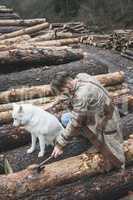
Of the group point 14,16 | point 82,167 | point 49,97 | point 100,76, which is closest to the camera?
point 82,167

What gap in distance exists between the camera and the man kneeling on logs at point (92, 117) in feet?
20.5

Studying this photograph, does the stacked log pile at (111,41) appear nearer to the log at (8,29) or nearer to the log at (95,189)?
the log at (8,29)

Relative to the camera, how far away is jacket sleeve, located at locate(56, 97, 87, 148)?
6.27m

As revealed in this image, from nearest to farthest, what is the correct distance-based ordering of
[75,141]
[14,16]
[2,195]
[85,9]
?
1. [2,195]
2. [75,141]
3. [14,16]
4. [85,9]

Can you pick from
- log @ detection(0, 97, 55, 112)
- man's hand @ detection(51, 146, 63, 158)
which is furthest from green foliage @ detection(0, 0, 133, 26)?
man's hand @ detection(51, 146, 63, 158)

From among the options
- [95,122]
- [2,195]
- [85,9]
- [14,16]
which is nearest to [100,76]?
[95,122]

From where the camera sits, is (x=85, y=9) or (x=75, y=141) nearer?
(x=75, y=141)

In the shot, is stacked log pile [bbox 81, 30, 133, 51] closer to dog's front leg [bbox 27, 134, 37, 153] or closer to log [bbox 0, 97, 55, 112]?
log [bbox 0, 97, 55, 112]

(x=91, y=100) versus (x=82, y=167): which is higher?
(x=91, y=100)

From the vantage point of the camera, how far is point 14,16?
19344mm

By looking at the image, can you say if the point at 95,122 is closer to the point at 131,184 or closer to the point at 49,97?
the point at 131,184

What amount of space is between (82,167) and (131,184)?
0.72m

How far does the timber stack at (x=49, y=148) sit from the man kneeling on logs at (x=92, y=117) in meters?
0.26

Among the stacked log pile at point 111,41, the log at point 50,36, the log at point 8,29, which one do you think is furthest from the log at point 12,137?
the log at point 8,29
